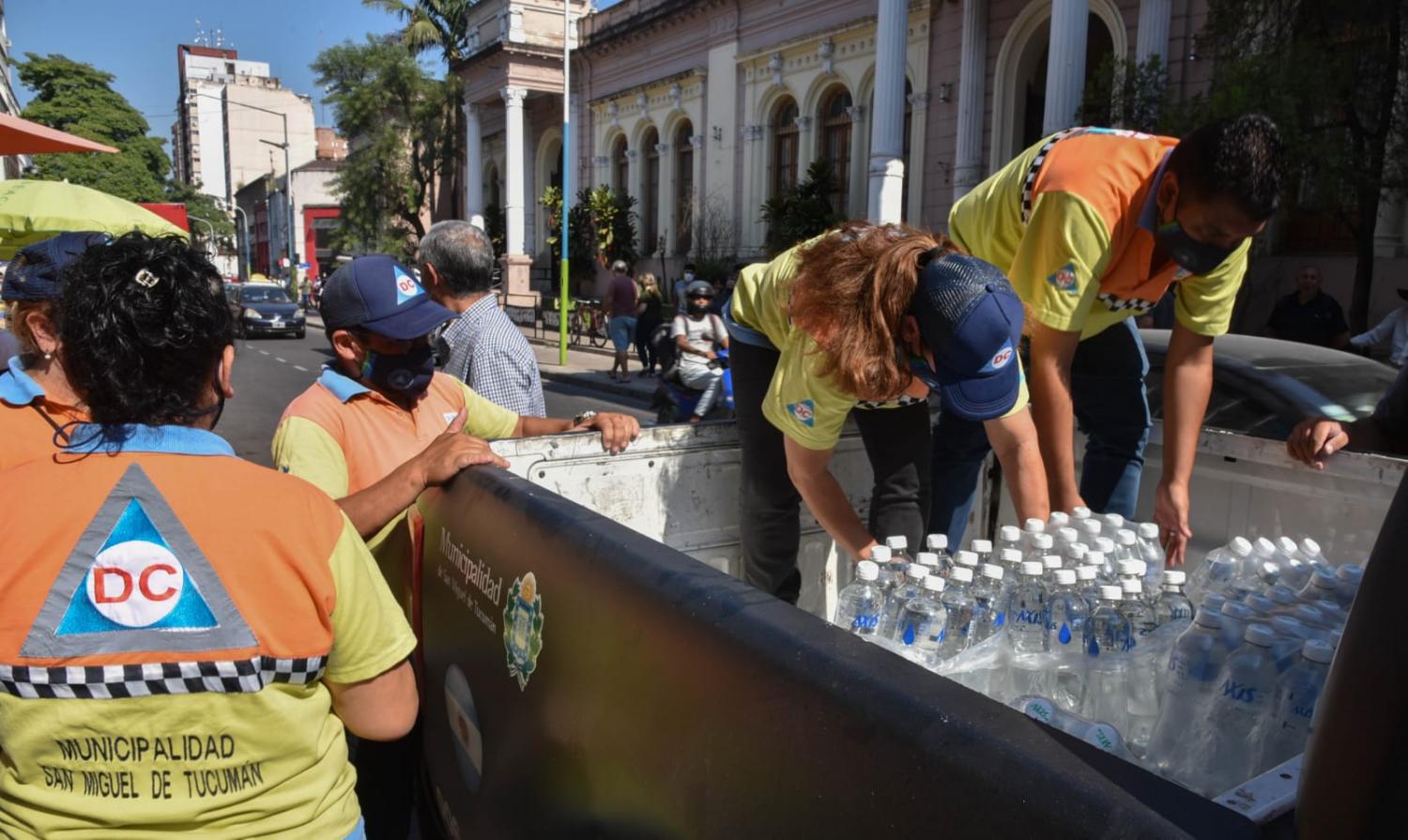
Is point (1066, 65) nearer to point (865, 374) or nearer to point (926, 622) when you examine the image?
point (865, 374)

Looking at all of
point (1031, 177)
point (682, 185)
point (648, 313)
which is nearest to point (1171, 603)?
point (1031, 177)

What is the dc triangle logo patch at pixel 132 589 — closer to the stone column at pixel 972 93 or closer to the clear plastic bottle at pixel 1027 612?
the clear plastic bottle at pixel 1027 612

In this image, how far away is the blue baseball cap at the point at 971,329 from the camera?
7.04ft

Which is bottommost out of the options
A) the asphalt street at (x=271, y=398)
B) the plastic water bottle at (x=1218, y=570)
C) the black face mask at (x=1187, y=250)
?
the asphalt street at (x=271, y=398)

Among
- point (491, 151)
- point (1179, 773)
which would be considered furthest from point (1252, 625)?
point (491, 151)

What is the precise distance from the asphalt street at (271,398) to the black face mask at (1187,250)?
6.72 metres

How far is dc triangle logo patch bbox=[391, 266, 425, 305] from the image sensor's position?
8.20 feet

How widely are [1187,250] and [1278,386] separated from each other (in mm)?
1931

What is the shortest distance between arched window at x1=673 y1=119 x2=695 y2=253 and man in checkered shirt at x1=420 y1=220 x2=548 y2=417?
23.3 m

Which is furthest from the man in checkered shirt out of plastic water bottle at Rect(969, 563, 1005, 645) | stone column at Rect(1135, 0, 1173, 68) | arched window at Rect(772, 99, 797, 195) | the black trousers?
arched window at Rect(772, 99, 797, 195)

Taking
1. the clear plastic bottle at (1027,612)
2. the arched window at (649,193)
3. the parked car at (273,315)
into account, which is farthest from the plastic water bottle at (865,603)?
the arched window at (649,193)

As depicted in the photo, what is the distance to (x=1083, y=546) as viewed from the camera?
88.4 inches

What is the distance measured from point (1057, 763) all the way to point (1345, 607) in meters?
1.32

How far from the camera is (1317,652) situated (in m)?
1.53
